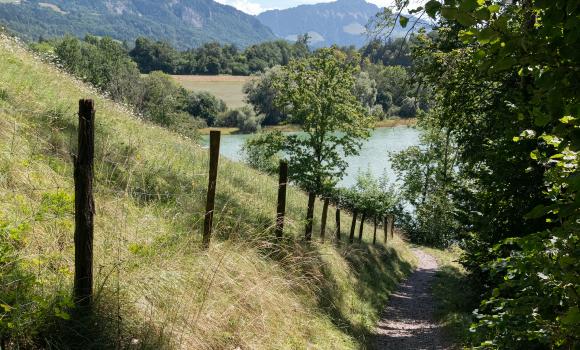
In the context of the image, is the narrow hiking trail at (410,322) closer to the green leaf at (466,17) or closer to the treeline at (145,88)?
the green leaf at (466,17)

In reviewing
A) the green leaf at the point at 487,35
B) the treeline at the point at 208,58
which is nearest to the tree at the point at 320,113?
the green leaf at the point at 487,35

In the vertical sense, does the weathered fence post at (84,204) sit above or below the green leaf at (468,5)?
below

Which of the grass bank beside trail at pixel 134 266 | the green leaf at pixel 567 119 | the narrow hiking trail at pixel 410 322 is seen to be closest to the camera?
the green leaf at pixel 567 119

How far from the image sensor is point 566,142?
77.8 inches

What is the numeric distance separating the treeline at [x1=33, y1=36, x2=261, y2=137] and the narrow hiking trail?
28474 mm

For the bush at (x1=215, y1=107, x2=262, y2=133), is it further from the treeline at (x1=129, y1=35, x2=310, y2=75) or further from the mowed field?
the treeline at (x1=129, y1=35, x2=310, y2=75)

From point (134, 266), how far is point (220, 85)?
363 feet

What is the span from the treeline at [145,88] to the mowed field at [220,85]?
1078 cm

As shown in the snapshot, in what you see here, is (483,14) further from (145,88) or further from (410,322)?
(145,88)

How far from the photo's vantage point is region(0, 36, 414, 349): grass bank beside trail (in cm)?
333

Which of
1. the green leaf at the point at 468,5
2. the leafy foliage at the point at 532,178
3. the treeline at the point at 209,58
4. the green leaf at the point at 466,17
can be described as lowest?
the leafy foliage at the point at 532,178

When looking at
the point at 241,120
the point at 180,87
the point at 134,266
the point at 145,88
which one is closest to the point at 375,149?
the point at 241,120

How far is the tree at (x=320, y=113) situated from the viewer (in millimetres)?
17938

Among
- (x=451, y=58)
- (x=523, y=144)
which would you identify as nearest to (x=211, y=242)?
(x=523, y=144)
